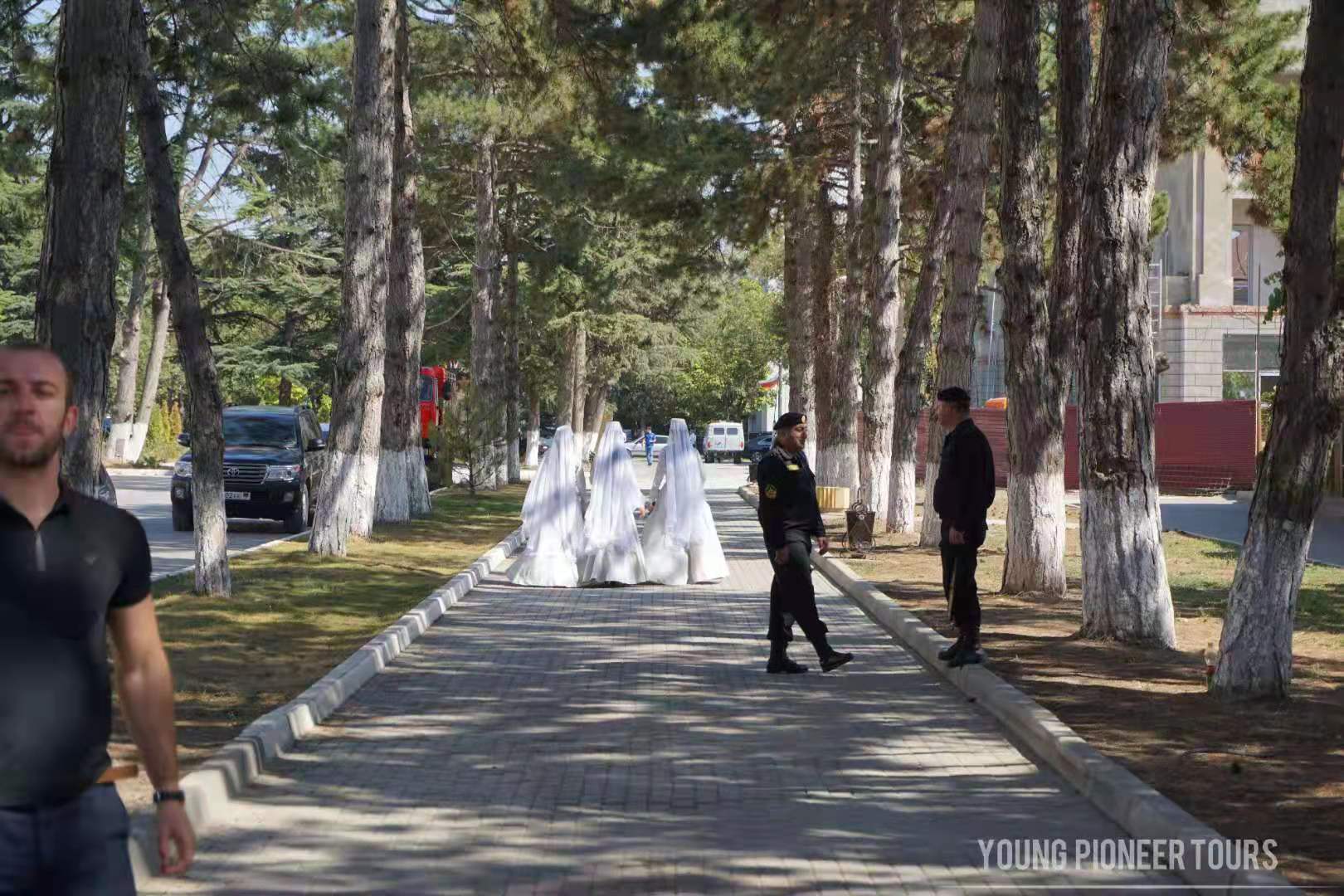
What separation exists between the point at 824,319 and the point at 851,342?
4943 mm

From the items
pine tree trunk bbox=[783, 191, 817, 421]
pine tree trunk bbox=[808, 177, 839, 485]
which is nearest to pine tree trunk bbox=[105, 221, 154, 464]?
pine tree trunk bbox=[783, 191, 817, 421]

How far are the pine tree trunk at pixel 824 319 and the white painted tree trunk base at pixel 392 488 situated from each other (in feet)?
37.0

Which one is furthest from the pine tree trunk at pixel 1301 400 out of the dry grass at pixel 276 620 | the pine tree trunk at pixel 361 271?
the pine tree trunk at pixel 361 271

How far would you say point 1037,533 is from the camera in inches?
676

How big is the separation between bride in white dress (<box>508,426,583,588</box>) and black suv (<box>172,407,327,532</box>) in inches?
342

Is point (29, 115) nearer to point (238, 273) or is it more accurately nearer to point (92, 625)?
point (92, 625)

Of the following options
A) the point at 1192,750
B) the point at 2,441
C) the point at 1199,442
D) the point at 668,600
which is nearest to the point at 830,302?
the point at 1199,442

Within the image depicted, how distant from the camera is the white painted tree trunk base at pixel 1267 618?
10164 millimetres

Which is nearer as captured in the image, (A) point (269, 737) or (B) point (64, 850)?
(B) point (64, 850)

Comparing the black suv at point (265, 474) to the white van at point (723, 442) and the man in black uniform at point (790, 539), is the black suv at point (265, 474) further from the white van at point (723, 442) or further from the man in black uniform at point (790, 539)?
the white van at point (723, 442)

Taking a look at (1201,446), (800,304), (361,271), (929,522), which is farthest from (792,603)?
(1201,446)

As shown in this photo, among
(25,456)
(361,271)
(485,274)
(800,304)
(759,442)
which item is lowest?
(759,442)

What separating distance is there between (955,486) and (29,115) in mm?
18067

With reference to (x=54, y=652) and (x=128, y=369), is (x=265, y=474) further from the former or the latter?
(x=128, y=369)
